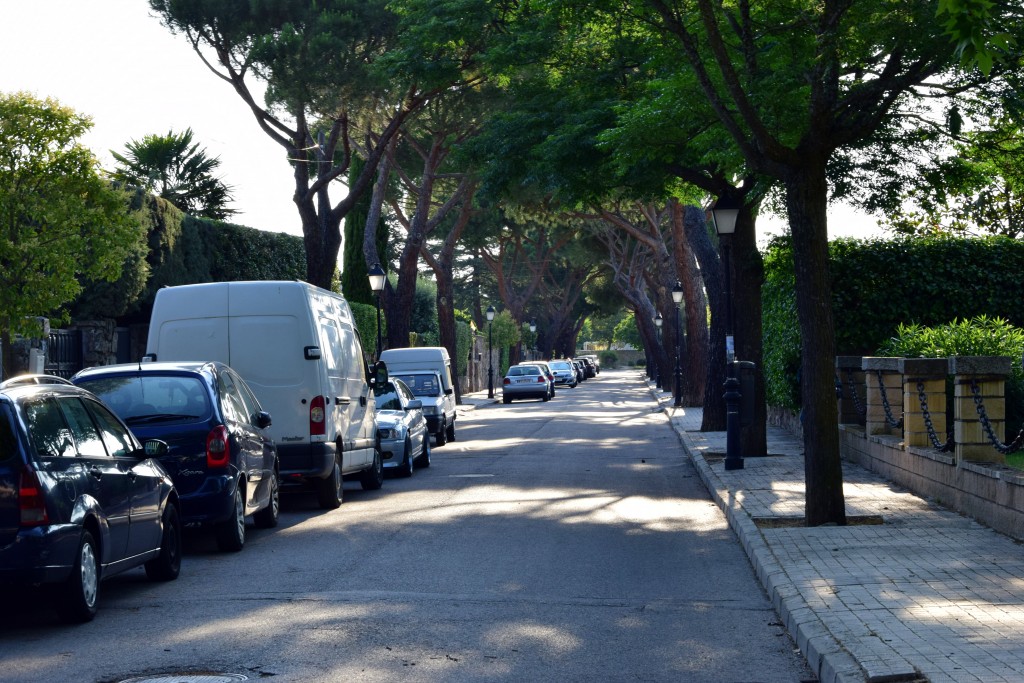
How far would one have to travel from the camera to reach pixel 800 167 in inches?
469

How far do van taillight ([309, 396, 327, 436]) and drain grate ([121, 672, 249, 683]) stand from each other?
24.9 feet

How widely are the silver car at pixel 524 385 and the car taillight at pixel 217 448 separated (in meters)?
41.1

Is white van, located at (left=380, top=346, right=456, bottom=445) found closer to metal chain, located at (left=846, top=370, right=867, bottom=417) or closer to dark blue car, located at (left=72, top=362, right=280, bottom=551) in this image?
metal chain, located at (left=846, top=370, right=867, bottom=417)

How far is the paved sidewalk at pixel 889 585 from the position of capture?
6.37 m

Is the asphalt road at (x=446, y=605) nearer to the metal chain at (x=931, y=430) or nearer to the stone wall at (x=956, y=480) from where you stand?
the stone wall at (x=956, y=480)

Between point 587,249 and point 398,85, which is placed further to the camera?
point 587,249

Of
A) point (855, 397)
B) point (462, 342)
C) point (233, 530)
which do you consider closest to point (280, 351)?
point (233, 530)

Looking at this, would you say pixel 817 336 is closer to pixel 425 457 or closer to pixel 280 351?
pixel 280 351

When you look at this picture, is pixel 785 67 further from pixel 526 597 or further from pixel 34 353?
pixel 34 353

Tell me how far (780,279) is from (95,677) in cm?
2022

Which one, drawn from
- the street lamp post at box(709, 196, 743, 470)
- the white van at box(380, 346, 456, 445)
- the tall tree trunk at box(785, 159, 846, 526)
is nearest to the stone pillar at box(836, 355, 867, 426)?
the street lamp post at box(709, 196, 743, 470)

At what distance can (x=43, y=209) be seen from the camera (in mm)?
18172

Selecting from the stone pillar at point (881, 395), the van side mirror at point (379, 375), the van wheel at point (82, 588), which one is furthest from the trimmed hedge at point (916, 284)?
the van wheel at point (82, 588)

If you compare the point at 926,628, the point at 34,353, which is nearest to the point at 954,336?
the point at 926,628
